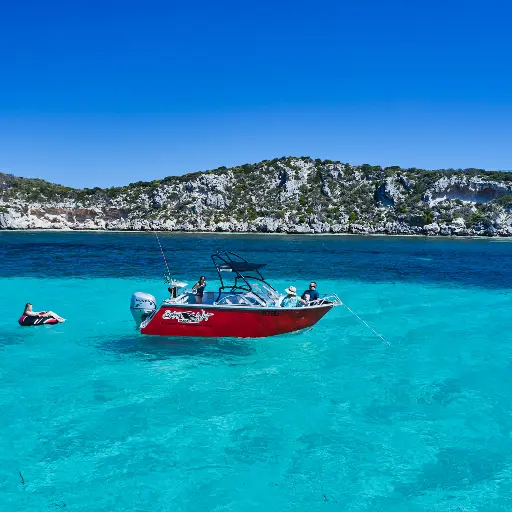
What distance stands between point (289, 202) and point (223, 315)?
10848 cm

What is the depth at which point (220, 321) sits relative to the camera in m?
16.1

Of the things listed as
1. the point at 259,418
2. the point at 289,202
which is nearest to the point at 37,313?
the point at 259,418

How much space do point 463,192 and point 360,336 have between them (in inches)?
4319

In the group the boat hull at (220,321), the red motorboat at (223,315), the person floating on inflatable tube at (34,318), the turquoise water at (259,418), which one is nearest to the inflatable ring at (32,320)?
the person floating on inflatable tube at (34,318)

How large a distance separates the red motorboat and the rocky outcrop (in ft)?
317

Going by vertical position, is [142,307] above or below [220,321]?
above

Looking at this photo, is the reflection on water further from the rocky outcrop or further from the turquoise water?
the rocky outcrop

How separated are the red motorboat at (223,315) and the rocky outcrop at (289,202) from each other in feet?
317

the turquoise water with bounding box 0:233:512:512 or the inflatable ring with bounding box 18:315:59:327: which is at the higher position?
the inflatable ring with bounding box 18:315:59:327

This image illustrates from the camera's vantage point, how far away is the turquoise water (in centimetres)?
834

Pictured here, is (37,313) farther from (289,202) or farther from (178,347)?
(289,202)

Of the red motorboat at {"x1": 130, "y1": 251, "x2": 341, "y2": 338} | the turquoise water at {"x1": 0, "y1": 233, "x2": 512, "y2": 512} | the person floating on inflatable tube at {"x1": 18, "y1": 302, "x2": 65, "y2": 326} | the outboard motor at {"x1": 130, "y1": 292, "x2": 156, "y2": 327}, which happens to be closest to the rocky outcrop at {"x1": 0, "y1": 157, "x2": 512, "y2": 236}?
the turquoise water at {"x1": 0, "y1": 233, "x2": 512, "y2": 512}

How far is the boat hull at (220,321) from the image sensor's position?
629 inches

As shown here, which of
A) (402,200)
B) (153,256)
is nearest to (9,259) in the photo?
(153,256)
